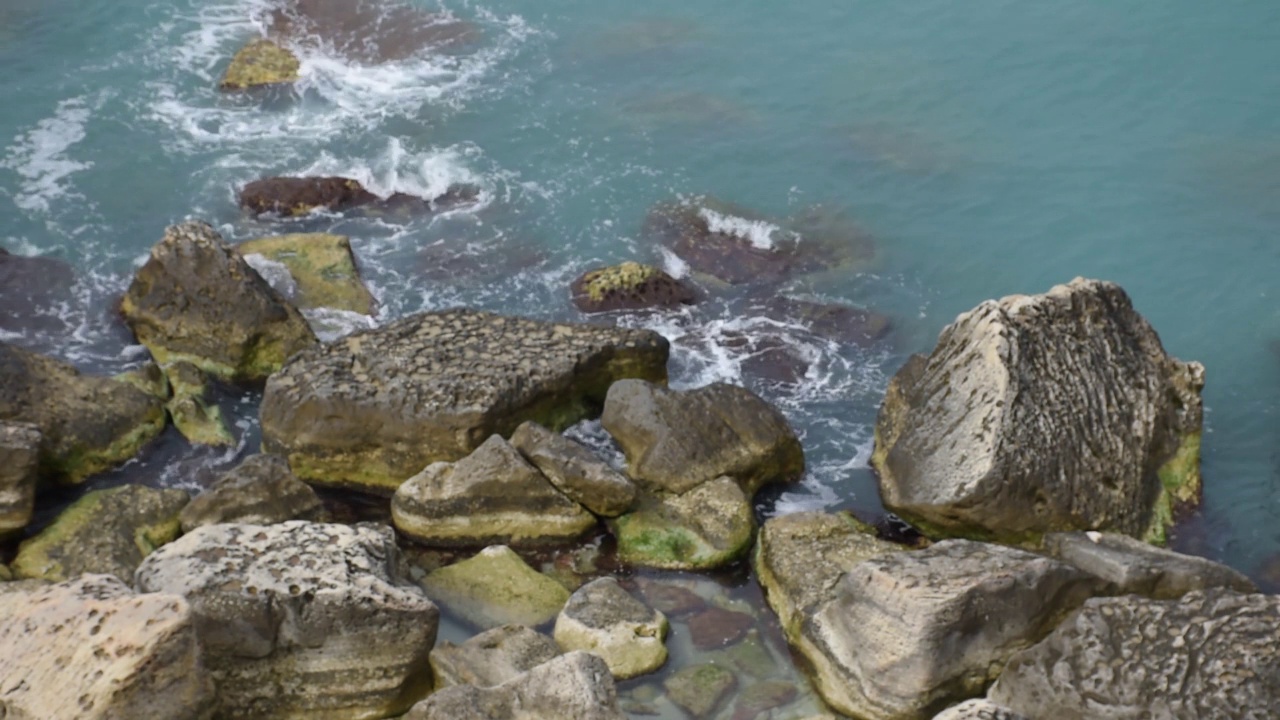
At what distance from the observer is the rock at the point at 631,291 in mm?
17484

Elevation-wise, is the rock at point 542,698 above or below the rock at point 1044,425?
below

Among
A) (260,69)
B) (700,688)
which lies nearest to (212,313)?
(700,688)

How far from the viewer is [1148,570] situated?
11.5 m

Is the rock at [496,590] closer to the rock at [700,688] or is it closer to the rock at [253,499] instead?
the rock at [700,688]

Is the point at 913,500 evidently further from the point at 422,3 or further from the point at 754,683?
the point at 422,3

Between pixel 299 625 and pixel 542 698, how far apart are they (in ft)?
6.53

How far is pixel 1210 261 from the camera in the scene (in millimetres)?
18641

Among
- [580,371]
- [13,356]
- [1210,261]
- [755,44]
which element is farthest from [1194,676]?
[755,44]

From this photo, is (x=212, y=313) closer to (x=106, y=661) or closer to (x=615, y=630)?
(x=615, y=630)

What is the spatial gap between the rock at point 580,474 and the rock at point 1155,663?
3.93m

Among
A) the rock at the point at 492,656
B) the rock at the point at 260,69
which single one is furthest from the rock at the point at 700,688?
the rock at the point at 260,69

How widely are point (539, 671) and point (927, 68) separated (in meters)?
15.4

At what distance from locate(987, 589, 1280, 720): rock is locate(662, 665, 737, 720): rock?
2147mm

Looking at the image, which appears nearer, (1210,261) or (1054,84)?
(1210,261)
